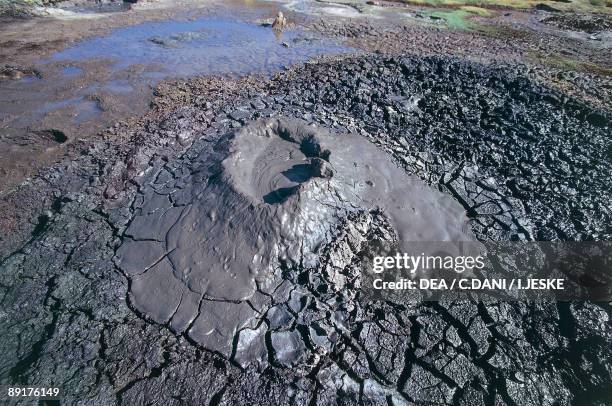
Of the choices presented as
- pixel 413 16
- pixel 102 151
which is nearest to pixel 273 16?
pixel 413 16

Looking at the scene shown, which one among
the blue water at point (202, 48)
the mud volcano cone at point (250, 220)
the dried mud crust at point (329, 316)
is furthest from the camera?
the blue water at point (202, 48)

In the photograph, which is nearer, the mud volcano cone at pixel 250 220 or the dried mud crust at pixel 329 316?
the dried mud crust at pixel 329 316

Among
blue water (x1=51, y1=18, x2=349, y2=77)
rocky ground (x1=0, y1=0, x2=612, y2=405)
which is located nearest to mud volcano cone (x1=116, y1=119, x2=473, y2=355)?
rocky ground (x1=0, y1=0, x2=612, y2=405)

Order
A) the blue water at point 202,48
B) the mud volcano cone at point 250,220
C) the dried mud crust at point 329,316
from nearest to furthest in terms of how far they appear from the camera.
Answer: the dried mud crust at point 329,316, the mud volcano cone at point 250,220, the blue water at point 202,48

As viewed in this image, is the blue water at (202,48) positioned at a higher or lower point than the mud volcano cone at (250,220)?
higher

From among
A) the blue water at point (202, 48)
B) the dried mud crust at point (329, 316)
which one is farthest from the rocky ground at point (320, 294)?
the blue water at point (202, 48)

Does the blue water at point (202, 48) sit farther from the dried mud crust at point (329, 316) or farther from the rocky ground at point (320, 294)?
the dried mud crust at point (329, 316)

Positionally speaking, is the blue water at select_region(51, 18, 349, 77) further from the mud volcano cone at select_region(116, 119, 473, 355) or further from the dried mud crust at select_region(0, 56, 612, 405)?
the mud volcano cone at select_region(116, 119, 473, 355)
